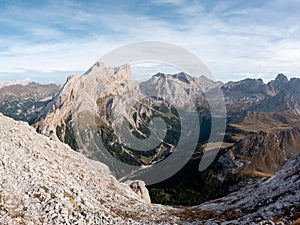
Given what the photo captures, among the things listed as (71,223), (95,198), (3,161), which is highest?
(3,161)

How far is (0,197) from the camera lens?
30.0 metres

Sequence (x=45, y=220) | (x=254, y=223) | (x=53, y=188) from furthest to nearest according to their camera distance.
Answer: (x=254, y=223) → (x=53, y=188) → (x=45, y=220)

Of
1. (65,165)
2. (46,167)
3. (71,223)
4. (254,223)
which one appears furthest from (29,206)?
(254,223)

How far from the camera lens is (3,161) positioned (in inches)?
1422

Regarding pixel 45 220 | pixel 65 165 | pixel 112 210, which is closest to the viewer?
pixel 45 220

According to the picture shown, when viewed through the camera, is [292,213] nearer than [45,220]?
No

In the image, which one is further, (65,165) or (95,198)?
(65,165)

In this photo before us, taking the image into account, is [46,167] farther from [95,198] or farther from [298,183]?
[298,183]

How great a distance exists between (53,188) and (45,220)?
654 centimetres

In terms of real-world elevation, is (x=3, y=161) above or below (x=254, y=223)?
above

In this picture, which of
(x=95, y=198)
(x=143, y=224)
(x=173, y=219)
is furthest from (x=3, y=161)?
(x=173, y=219)

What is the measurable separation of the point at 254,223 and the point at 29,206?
97.0 feet

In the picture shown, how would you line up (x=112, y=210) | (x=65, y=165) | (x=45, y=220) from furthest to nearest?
(x=65, y=165), (x=112, y=210), (x=45, y=220)

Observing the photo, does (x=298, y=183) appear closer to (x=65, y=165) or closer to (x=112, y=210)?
(x=112, y=210)
